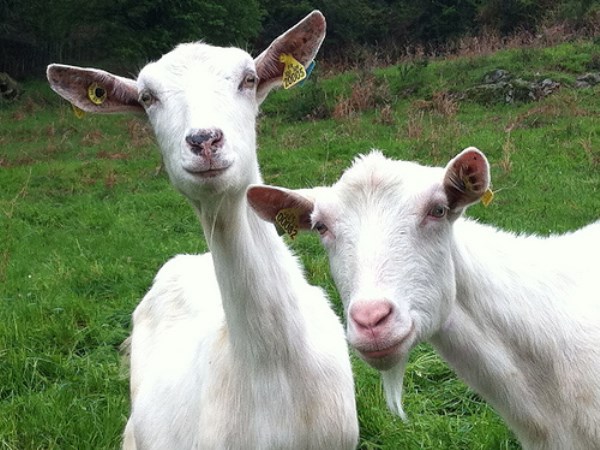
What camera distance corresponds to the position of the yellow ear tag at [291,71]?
10.9 ft

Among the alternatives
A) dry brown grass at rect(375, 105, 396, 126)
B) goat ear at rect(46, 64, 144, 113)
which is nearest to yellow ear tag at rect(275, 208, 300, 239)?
goat ear at rect(46, 64, 144, 113)

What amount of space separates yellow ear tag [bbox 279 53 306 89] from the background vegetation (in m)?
18.0

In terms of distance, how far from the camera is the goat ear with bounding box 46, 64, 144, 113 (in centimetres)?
335

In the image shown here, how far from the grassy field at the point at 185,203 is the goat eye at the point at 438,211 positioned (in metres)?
1.75

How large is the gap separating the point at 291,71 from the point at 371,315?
1403 millimetres

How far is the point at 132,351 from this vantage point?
4379 mm

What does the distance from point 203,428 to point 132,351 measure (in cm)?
136

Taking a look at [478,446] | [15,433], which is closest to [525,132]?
[478,446]

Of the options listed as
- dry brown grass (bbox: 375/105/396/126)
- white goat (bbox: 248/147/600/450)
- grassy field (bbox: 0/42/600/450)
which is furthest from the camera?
dry brown grass (bbox: 375/105/396/126)

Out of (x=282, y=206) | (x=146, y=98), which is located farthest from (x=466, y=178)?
(x=146, y=98)

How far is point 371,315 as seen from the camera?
92.1 inches

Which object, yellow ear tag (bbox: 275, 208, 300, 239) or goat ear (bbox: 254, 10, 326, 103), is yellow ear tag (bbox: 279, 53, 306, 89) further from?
yellow ear tag (bbox: 275, 208, 300, 239)

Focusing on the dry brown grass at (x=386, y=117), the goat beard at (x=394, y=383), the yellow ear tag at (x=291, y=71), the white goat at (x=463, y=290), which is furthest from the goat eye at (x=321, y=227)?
the dry brown grass at (x=386, y=117)

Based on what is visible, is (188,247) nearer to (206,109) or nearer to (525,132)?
(206,109)
